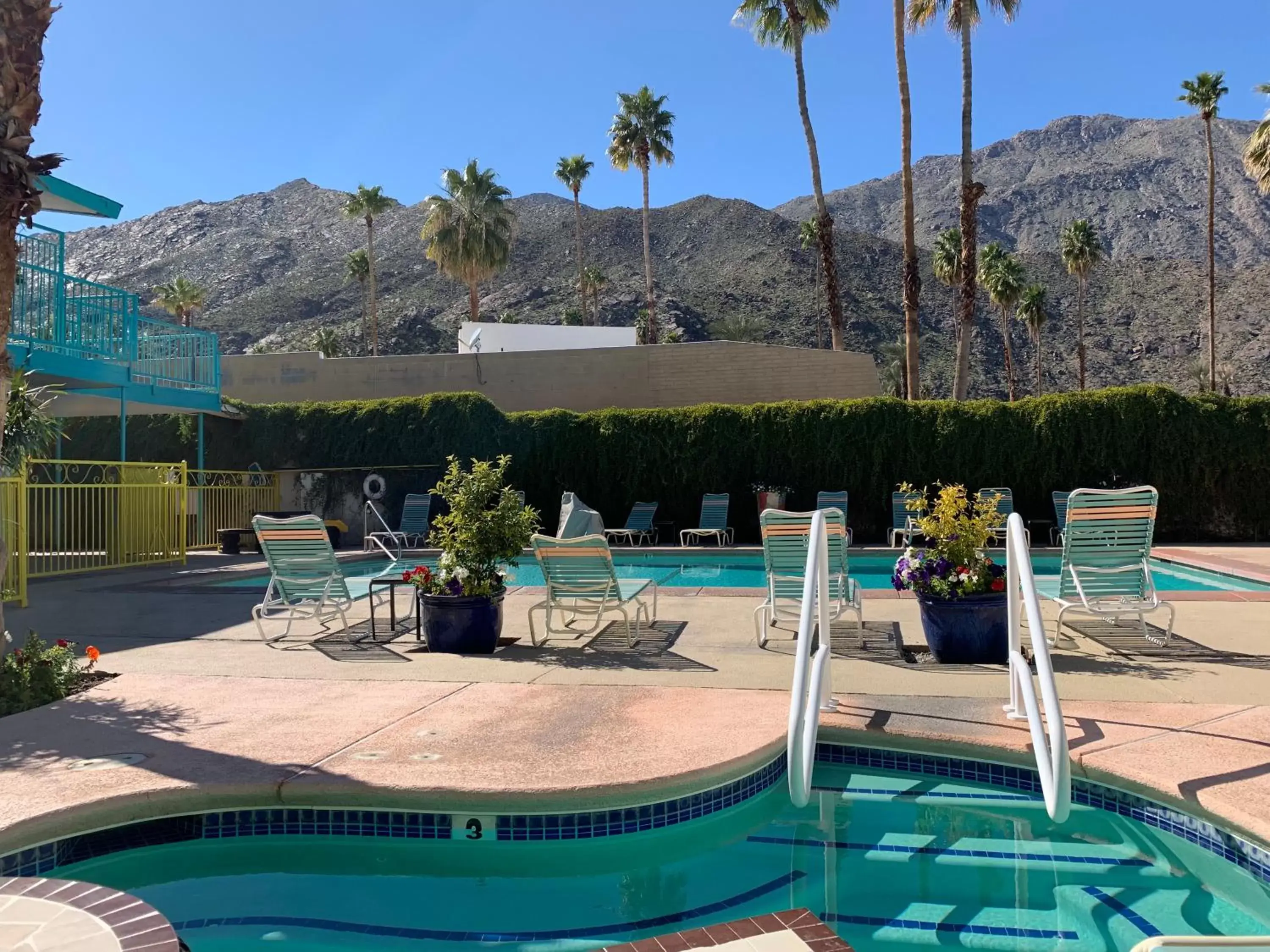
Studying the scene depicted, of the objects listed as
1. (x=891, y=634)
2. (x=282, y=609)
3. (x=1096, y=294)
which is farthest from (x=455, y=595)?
(x=1096, y=294)

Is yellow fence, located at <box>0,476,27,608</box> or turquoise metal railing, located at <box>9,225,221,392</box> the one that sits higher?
turquoise metal railing, located at <box>9,225,221,392</box>

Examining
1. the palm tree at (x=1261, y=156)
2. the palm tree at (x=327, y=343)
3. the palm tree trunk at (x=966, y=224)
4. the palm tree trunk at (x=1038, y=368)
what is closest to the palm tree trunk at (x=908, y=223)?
the palm tree trunk at (x=966, y=224)

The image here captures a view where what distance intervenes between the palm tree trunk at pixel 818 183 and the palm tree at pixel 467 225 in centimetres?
1384

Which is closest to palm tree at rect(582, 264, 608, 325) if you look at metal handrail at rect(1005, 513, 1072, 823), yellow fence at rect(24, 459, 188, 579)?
yellow fence at rect(24, 459, 188, 579)

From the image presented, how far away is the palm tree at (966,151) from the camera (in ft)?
63.9

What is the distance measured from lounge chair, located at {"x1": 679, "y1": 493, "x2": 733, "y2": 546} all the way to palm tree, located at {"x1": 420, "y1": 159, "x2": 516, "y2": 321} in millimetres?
17585

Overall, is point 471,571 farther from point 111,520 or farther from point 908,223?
point 908,223

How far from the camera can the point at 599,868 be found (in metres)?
3.40

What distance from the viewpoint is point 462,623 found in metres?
6.46

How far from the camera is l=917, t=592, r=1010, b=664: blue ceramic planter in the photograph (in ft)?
18.6

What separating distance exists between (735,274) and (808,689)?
72.4 meters

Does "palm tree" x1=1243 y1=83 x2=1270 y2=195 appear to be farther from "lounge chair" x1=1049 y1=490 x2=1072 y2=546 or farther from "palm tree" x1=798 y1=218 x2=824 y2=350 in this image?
"palm tree" x1=798 y1=218 x2=824 y2=350

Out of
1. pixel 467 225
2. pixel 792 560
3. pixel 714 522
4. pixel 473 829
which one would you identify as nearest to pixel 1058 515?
pixel 714 522

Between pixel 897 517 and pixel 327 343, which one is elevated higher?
pixel 327 343
